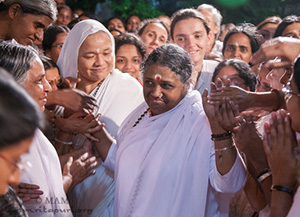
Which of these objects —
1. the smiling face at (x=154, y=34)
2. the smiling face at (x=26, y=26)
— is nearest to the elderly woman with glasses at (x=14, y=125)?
the smiling face at (x=26, y=26)

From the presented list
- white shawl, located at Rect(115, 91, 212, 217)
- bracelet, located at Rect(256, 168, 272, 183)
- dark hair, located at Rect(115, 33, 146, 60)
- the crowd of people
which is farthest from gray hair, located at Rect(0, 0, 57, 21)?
bracelet, located at Rect(256, 168, 272, 183)

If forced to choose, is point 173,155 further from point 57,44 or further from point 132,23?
point 132,23

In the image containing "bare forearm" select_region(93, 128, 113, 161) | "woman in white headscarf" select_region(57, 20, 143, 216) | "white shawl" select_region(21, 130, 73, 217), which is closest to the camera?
"white shawl" select_region(21, 130, 73, 217)

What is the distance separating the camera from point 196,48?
4.07 m

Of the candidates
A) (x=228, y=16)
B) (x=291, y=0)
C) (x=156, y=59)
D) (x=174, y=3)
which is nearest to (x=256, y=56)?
(x=156, y=59)

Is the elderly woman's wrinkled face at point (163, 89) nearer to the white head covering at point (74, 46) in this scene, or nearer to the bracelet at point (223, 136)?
the bracelet at point (223, 136)

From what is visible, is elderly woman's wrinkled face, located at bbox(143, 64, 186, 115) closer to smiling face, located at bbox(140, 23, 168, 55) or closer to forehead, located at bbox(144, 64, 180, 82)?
forehead, located at bbox(144, 64, 180, 82)

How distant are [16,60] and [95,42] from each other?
126 centimetres

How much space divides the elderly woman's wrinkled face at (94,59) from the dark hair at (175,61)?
30.6 inches

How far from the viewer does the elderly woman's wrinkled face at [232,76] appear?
3.20 m

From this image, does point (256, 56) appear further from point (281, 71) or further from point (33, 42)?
point (33, 42)

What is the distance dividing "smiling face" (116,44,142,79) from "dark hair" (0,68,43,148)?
3.22 meters

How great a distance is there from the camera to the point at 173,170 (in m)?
2.42

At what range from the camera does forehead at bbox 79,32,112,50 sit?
10.9ft
